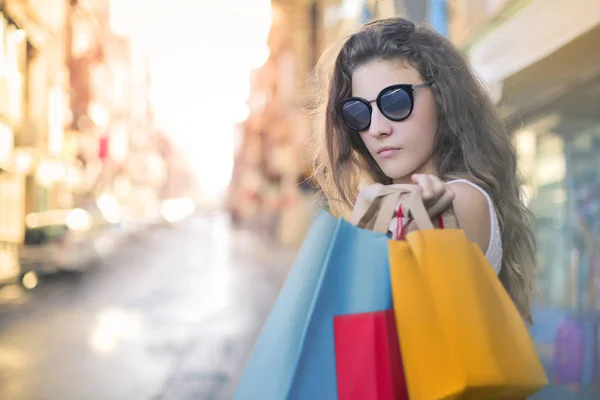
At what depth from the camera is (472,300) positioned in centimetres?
130

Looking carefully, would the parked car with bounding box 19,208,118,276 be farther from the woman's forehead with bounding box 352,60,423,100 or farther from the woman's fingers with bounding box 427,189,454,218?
the woman's fingers with bounding box 427,189,454,218

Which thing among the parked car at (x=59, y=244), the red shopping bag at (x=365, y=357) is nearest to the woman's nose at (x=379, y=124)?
the red shopping bag at (x=365, y=357)

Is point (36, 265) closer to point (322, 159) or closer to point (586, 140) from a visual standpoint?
point (586, 140)

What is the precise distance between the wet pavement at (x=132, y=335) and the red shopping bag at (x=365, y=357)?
155 inches

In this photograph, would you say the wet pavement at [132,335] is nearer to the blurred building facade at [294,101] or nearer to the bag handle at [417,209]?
the bag handle at [417,209]

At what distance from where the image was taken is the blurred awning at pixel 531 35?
12.9 feet

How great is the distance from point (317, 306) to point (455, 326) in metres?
0.30

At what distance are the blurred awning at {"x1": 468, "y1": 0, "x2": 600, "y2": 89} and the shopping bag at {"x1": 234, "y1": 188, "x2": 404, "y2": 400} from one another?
3.08 m

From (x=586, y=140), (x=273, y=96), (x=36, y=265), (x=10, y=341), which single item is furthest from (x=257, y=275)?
(x=273, y=96)

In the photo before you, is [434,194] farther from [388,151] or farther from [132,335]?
[132,335]

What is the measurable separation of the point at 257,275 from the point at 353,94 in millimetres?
13423

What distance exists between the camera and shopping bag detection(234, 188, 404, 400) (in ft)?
4.30

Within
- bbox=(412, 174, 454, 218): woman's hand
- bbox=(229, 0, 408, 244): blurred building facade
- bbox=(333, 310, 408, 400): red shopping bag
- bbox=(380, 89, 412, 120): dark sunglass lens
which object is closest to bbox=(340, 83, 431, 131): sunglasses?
bbox=(380, 89, 412, 120): dark sunglass lens

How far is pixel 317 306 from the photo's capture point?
1344 millimetres
